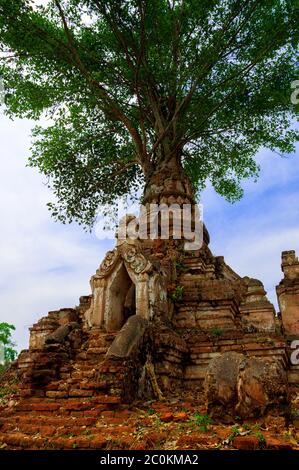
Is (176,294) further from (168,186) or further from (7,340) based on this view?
(7,340)

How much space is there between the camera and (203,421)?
4.69 meters

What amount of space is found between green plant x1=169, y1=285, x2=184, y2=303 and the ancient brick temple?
0.9 inches

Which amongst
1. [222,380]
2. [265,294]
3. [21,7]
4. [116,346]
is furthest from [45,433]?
[21,7]

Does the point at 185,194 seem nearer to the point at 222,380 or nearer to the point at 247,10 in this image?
the point at 247,10

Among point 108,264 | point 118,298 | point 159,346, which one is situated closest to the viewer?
→ point 159,346

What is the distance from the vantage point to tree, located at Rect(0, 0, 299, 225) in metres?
11.8

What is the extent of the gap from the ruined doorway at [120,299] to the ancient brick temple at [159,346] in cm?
2

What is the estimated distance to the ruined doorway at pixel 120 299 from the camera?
8359mm

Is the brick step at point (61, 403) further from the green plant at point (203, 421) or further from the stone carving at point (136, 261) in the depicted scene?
the stone carving at point (136, 261)

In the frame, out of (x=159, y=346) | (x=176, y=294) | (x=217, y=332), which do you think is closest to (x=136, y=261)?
(x=176, y=294)

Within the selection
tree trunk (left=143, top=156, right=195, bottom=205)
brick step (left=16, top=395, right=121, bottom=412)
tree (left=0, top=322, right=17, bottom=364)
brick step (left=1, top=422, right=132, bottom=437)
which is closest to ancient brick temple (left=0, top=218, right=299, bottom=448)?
brick step (left=16, top=395, right=121, bottom=412)

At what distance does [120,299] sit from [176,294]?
4.31 ft

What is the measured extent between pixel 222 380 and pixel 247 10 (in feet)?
39.1

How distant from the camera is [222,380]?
4.79 meters
